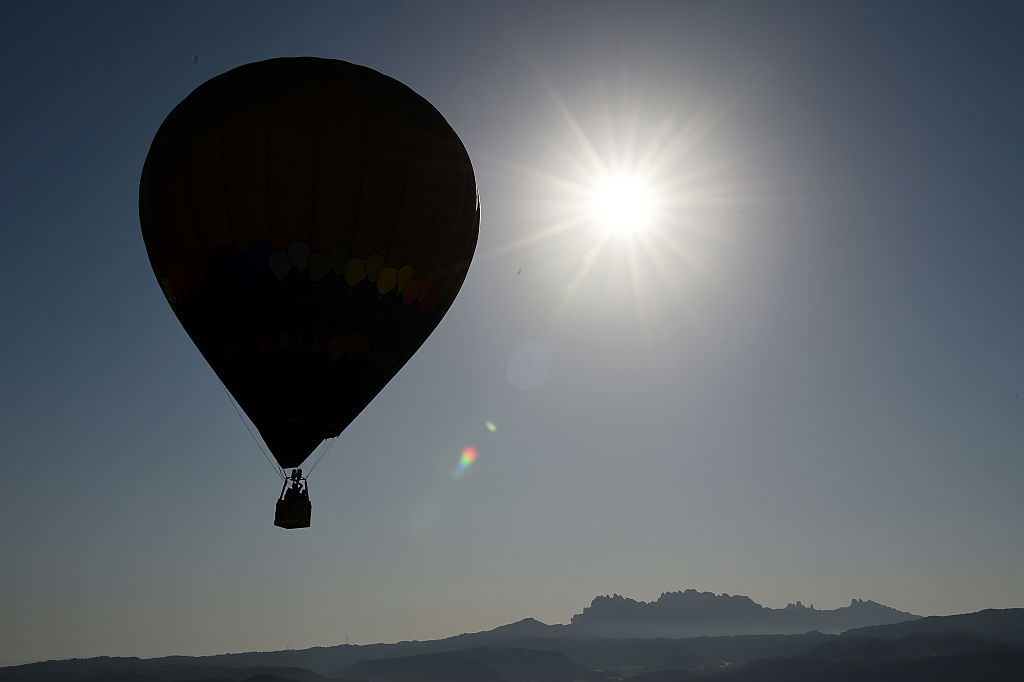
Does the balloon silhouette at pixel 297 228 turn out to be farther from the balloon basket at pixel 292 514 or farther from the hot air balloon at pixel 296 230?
the balloon basket at pixel 292 514

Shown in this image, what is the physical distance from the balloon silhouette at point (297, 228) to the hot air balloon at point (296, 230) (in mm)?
49

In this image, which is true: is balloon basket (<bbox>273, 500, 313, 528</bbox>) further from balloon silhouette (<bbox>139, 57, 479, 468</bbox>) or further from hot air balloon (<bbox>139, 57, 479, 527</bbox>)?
balloon silhouette (<bbox>139, 57, 479, 468</bbox>)

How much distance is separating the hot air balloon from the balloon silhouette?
0.16ft

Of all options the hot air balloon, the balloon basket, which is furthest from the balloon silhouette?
the balloon basket

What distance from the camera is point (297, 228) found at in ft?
89.5

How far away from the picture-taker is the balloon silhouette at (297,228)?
27281mm

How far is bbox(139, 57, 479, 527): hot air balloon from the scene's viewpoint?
89.5 feet

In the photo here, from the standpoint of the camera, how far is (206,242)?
27.6m

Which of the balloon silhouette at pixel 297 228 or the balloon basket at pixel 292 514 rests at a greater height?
the balloon silhouette at pixel 297 228

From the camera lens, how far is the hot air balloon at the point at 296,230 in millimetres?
27281

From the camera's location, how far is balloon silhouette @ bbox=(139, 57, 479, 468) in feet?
89.5

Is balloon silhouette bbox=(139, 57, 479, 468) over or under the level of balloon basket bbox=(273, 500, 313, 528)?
over

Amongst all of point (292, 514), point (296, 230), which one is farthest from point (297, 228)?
point (292, 514)

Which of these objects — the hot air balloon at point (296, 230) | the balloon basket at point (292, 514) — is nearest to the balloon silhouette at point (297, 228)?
the hot air balloon at point (296, 230)
